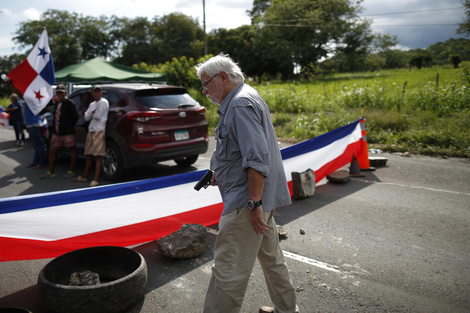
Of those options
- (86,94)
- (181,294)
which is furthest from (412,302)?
(86,94)

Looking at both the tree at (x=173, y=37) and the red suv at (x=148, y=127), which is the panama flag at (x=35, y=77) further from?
the tree at (x=173, y=37)

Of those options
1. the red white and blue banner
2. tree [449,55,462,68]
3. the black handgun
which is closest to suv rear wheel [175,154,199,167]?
the red white and blue banner

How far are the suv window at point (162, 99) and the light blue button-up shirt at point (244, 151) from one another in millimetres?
5122

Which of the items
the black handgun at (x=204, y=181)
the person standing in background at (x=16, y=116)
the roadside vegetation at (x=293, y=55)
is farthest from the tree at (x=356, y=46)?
the black handgun at (x=204, y=181)

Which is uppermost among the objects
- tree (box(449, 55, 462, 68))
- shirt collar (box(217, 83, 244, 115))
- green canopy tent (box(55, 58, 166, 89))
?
tree (box(449, 55, 462, 68))

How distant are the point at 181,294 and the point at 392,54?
241 ft

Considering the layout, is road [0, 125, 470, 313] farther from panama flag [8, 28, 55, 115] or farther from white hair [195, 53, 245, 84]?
panama flag [8, 28, 55, 115]

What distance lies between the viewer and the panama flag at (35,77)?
26.7 ft

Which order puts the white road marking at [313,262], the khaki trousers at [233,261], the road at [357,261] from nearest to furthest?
the khaki trousers at [233,261] < the road at [357,261] < the white road marking at [313,262]

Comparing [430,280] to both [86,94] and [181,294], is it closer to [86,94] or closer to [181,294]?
[181,294]

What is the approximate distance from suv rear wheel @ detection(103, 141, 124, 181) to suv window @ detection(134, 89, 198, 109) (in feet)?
3.70

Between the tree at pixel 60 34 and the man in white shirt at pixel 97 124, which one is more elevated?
the tree at pixel 60 34

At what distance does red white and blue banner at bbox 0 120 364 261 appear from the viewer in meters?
3.08

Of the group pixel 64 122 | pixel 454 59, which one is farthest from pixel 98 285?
pixel 454 59
